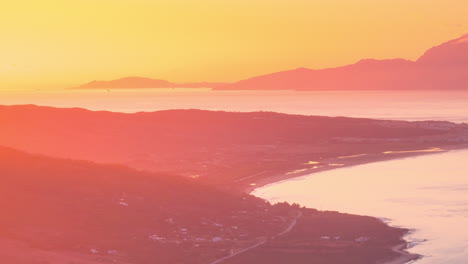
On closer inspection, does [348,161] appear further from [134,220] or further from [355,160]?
[134,220]

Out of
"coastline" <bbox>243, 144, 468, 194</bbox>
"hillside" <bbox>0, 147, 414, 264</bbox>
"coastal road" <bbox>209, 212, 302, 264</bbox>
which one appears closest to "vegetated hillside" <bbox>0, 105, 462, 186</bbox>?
"coastline" <bbox>243, 144, 468, 194</bbox>

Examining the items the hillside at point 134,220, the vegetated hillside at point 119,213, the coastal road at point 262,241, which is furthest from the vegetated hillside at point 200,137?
the coastal road at point 262,241

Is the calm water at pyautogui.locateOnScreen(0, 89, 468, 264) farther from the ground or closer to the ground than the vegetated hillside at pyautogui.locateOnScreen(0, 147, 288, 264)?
closer to the ground

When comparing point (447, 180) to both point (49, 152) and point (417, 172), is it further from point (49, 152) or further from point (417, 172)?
point (49, 152)

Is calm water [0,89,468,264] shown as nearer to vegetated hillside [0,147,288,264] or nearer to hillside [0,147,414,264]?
hillside [0,147,414,264]

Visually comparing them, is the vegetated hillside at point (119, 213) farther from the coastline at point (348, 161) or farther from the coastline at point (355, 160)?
the coastline at point (348, 161)

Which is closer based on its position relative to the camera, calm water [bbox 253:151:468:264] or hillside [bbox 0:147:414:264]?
hillside [bbox 0:147:414:264]
